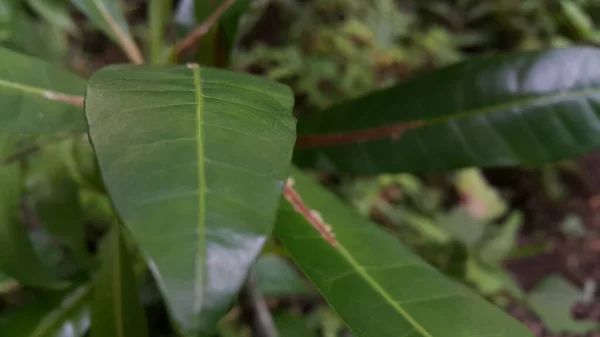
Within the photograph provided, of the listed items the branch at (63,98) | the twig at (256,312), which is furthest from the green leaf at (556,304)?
the branch at (63,98)

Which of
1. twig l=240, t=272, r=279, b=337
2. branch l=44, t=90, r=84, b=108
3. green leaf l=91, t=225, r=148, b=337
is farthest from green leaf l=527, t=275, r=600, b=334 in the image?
branch l=44, t=90, r=84, b=108

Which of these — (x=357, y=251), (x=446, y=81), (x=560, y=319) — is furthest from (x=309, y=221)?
(x=560, y=319)

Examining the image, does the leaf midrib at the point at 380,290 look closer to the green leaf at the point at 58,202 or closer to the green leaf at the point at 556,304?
the green leaf at the point at 58,202

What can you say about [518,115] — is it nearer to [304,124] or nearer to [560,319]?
[304,124]

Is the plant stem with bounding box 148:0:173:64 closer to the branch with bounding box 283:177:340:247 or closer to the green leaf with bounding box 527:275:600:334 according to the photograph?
the branch with bounding box 283:177:340:247

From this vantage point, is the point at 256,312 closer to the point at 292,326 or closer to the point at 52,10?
the point at 292,326
